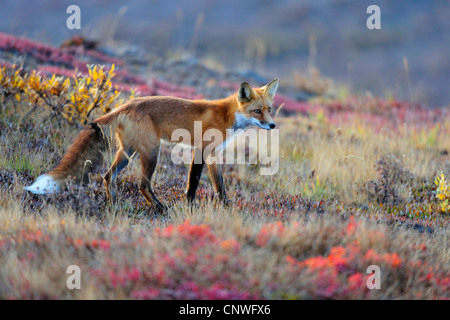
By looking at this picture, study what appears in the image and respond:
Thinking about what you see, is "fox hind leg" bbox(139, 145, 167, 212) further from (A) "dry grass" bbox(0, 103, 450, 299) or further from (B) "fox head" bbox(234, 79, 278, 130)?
(B) "fox head" bbox(234, 79, 278, 130)

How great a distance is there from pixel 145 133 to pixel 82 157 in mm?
827

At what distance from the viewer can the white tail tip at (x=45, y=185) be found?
4.75 meters

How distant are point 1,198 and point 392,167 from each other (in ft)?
19.9

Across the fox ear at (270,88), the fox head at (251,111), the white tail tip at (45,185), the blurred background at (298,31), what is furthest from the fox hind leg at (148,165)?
the blurred background at (298,31)

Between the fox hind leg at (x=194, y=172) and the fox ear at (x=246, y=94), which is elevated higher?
the fox ear at (x=246, y=94)

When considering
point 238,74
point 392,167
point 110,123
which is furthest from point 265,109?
point 238,74

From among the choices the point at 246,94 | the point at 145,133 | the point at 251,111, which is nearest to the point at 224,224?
the point at 145,133

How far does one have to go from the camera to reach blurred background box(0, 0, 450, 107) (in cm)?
3244

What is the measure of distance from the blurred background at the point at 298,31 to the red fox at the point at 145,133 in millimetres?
24105

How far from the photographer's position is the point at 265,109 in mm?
5941

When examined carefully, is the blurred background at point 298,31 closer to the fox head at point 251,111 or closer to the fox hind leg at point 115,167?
the fox head at point 251,111

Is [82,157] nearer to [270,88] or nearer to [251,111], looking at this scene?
[251,111]

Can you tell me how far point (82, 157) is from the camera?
521 centimetres
